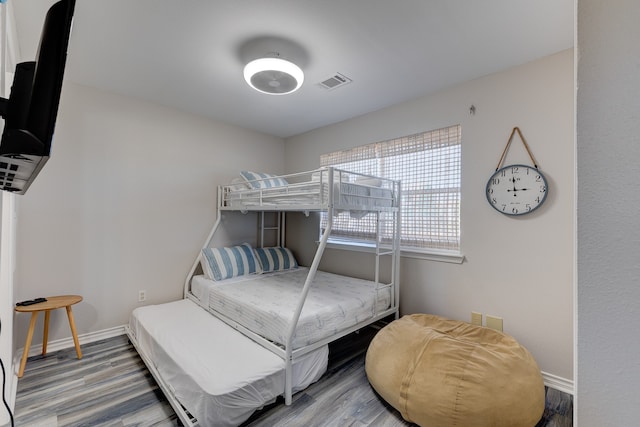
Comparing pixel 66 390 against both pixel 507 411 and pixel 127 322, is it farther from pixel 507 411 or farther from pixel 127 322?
pixel 507 411

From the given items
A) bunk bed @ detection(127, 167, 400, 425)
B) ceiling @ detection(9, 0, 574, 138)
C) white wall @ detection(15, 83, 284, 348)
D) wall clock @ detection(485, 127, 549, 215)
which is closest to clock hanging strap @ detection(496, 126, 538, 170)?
wall clock @ detection(485, 127, 549, 215)

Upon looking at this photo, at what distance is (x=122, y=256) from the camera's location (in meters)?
2.81

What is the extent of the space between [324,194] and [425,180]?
1161mm

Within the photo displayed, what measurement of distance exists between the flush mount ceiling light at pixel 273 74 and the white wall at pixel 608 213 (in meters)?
1.80

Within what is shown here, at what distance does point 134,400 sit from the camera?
1868 mm

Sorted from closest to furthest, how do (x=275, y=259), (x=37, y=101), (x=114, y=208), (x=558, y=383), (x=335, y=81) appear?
(x=37, y=101)
(x=558, y=383)
(x=335, y=81)
(x=114, y=208)
(x=275, y=259)

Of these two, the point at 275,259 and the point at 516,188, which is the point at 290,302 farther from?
the point at 516,188

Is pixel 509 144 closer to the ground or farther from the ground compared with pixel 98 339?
farther from the ground

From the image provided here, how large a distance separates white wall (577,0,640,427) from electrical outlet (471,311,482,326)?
7.04 ft

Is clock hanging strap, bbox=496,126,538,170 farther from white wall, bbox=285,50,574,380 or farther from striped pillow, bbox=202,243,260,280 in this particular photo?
striped pillow, bbox=202,243,260,280

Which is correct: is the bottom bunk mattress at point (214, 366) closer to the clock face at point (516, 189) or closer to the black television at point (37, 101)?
the black television at point (37, 101)

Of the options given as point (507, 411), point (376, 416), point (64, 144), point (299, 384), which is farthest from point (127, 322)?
point (507, 411)

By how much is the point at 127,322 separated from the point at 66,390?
93cm

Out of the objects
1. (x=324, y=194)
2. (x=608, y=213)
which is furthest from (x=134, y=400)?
(x=608, y=213)
